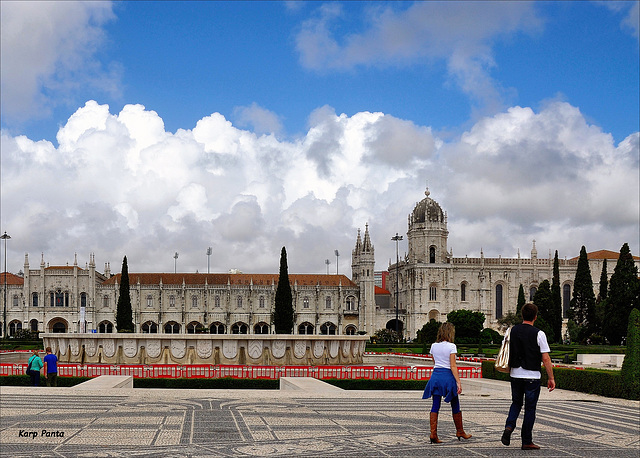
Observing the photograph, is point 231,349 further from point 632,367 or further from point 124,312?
point 124,312

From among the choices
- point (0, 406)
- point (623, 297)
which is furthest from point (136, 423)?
point (623, 297)

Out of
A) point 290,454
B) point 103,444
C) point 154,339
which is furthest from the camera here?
point 154,339

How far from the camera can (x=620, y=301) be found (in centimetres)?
5816

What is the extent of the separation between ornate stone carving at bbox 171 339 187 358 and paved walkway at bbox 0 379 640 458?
45.7ft

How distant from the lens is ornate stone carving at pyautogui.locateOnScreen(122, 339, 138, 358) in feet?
104

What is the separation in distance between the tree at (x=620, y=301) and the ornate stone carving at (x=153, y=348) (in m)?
39.2

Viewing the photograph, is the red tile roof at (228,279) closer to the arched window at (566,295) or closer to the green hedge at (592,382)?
the arched window at (566,295)

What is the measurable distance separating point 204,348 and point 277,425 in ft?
65.9

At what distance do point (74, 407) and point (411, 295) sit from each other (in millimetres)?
75005

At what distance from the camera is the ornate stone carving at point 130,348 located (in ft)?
104

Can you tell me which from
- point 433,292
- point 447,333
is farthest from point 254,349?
point 433,292

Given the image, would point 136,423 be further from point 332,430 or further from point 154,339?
point 154,339

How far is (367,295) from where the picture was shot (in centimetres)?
8662

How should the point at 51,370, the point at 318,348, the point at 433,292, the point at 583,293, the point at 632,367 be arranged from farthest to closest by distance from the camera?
the point at 433,292 → the point at 583,293 → the point at 318,348 → the point at 51,370 → the point at 632,367
